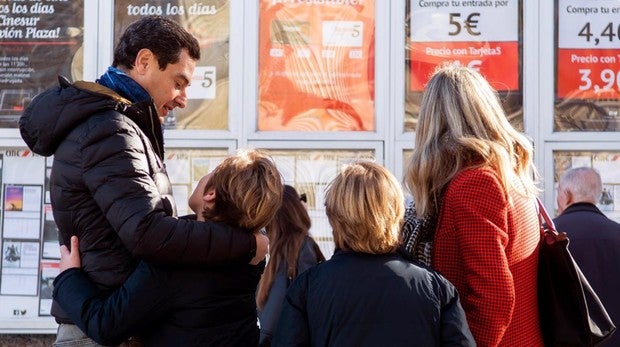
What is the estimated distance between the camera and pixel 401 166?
19.5ft

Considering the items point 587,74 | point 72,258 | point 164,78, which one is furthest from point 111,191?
point 587,74

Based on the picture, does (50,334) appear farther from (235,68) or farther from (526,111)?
(526,111)

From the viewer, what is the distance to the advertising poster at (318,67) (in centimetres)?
597

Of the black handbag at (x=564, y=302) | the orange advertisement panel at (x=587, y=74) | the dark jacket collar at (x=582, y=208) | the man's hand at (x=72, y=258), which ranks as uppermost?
the orange advertisement panel at (x=587, y=74)

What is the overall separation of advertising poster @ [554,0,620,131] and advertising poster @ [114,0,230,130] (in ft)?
7.17

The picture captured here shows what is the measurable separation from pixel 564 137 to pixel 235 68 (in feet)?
7.19

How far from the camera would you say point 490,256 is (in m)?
2.86

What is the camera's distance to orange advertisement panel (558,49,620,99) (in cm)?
588

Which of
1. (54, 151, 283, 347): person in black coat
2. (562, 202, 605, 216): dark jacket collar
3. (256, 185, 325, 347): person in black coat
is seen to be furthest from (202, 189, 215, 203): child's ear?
(562, 202, 605, 216): dark jacket collar

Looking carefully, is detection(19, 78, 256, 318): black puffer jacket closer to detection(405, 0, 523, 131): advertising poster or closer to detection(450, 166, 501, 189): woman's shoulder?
detection(450, 166, 501, 189): woman's shoulder

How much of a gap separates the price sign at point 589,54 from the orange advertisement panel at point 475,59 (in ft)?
1.03

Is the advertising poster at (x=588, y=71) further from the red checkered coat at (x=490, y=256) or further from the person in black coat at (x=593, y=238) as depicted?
the red checkered coat at (x=490, y=256)

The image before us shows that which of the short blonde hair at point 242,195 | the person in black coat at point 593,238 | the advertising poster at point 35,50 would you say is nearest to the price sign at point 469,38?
the person in black coat at point 593,238

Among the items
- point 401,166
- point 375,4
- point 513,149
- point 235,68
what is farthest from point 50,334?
point 513,149
